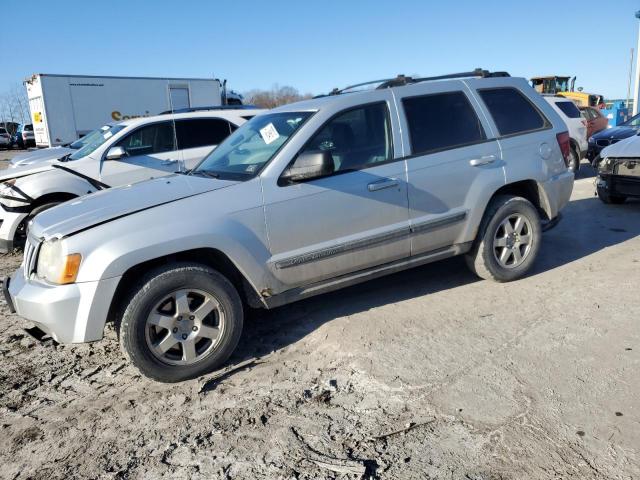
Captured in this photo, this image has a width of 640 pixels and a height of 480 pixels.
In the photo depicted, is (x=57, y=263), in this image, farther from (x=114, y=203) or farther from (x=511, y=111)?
(x=511, y=111)

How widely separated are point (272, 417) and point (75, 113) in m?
18.2

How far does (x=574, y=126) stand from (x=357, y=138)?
32.8ft

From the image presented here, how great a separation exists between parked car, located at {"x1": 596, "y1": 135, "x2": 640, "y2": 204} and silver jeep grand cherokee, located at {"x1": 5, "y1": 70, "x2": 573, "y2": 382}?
315cm

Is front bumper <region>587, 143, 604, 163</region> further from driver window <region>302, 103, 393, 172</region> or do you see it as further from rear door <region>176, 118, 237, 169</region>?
driver window <region>302, 103, 393, 172</region>

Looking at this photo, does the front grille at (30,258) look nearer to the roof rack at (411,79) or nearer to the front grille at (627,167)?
the roof rack at (411,79)

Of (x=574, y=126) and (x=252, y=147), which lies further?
(x=574, y=126)

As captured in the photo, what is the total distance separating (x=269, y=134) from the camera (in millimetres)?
4270

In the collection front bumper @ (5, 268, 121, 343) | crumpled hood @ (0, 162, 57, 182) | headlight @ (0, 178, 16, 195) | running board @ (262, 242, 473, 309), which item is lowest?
running board @ (262, 242, 473, 309)

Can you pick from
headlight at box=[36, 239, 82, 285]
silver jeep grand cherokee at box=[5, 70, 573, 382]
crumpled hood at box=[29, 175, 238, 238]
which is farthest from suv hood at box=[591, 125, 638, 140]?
headlight at box=[36, 239, 82, 285]

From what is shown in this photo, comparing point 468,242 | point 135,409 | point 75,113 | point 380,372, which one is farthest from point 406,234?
point 75,113

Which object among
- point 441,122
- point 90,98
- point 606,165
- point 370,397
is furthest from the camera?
point 90,98

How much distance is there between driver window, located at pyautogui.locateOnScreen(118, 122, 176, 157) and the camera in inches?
301

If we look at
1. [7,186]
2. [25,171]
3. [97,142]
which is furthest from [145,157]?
[7,186]

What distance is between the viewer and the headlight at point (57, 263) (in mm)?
3277
